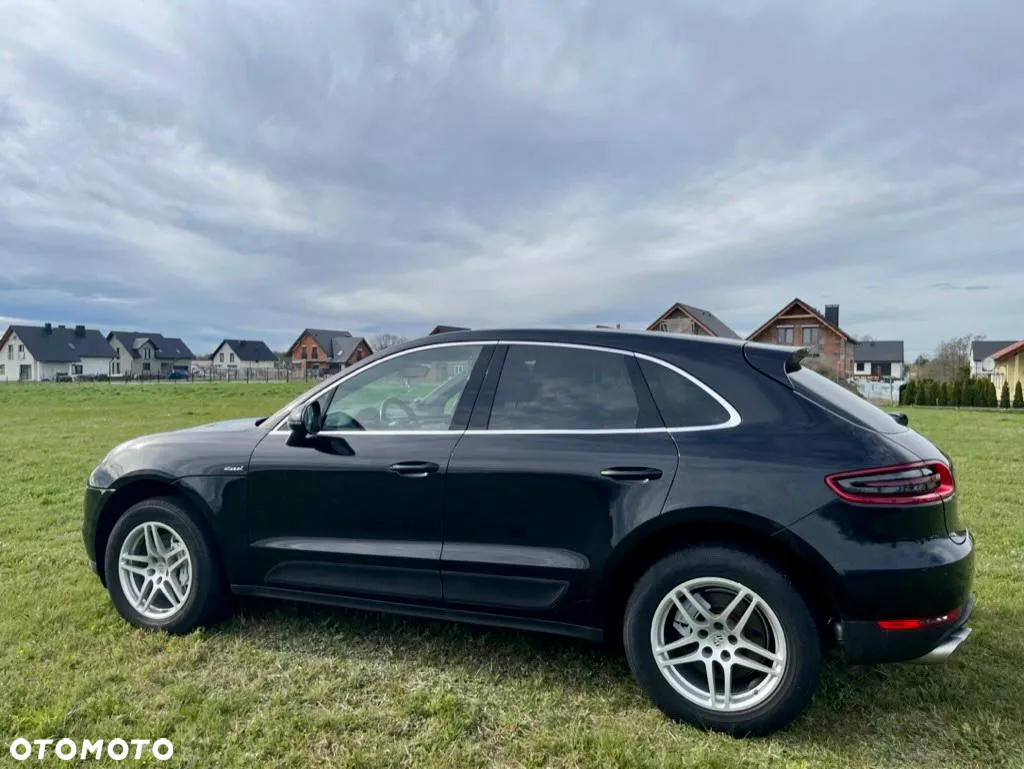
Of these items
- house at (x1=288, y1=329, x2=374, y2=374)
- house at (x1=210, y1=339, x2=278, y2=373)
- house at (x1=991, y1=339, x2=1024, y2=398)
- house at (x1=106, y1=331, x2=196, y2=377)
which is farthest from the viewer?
house at (x1=210, y1=339, x2=278, y2=373)

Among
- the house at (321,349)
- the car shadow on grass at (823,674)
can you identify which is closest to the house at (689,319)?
the car shadow on grass at (823,674)

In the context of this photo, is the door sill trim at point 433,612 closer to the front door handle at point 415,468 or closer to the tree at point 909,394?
the front door handle at point 415,468

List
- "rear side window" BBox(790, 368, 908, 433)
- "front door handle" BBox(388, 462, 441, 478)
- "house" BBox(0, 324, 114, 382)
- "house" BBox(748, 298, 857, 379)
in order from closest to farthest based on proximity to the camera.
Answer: "rear side window" BBox(790, 368, 908, 433) < "front door handle" BBox(388, 462, 441, 478) < "house" BBox(748, 298, 857, 379) < "house" BBox(0, 324, 114, 382)

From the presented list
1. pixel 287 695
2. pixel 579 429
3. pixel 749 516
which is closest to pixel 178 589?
pixel 287 695

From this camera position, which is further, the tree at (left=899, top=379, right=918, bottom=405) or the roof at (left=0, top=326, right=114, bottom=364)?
the roof at (left=0, top=326, right=114, bottom=364)

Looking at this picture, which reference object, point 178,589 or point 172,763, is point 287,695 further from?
point 178,589

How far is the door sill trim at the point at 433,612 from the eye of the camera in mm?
2940

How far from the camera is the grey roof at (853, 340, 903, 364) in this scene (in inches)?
2707

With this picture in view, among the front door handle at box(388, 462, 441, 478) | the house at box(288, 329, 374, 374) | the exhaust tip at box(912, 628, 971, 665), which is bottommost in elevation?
the exhaust tip at box(912, 628, 971, 665)

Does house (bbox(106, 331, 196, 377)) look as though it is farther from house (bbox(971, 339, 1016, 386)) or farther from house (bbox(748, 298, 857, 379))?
house (bbox(971, 339, 1016, 386))

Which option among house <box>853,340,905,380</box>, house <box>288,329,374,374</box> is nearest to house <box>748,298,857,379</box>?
house <box>853,340,905,380</box>

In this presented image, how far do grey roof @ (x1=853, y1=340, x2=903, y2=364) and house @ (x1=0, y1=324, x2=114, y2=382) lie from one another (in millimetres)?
85104

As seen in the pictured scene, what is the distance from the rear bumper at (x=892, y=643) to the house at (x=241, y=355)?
98.7 m

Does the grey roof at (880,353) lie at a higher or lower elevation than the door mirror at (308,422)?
higher
